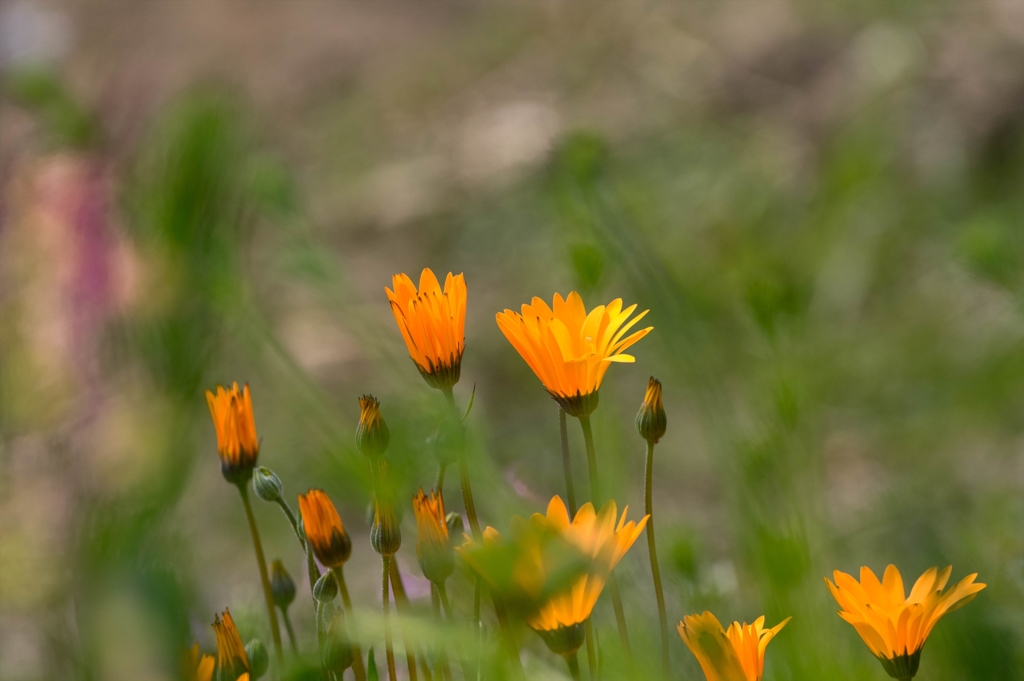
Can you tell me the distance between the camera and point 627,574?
562 millimetres

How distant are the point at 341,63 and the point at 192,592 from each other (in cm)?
203

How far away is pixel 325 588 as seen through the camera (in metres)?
0.34

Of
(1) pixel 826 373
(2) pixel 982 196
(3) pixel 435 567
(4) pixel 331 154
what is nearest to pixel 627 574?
(3) pixel 435 567

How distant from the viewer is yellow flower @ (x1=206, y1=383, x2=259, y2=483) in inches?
15.2

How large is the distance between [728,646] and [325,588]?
0.47 ft

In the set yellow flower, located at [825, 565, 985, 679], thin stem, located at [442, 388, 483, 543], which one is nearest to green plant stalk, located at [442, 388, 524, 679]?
thin stem, located at [442, 388, 483, 543]

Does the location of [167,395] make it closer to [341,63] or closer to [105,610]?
[105,610]

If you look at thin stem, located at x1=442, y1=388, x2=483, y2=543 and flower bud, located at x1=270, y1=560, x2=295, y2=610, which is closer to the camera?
thin stem, located at x1=442, y1=388, x2=483, y2=543

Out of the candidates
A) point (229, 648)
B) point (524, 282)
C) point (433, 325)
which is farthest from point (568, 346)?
point (524, 282)

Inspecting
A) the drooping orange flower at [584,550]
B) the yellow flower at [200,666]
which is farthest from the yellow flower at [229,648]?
the drooping orange flower at [584,550]

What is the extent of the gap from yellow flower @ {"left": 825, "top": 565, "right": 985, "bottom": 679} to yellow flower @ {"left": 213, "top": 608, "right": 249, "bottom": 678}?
0.67 ft

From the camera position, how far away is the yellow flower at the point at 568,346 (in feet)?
1.11

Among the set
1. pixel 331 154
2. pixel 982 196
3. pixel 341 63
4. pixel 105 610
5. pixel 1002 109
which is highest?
pixel 341 63

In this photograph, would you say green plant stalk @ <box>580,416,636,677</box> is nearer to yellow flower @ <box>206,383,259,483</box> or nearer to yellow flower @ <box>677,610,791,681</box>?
yellow flower @ <box>677,610,791,681</box>
